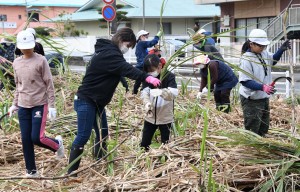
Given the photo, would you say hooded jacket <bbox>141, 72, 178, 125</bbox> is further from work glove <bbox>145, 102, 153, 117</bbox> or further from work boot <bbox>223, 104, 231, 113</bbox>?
work boot <bbox>223, 104, 231, 113</bbox>

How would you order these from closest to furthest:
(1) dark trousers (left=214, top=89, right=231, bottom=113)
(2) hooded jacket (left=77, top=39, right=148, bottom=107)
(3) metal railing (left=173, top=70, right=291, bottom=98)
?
(2) hooded jacket (left=77, top=39, right=148, bottom=107) → (1) dark trousers (left=214, top=89, right=231, bottom=113) → (3) metal railing (left=173, top=70, right=291, bottom=98)

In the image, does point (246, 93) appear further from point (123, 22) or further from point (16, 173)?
point (123, 22)

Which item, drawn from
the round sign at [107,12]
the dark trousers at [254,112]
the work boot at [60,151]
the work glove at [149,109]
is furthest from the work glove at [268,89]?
the round sign at [107,12]

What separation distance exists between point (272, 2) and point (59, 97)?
1685cm

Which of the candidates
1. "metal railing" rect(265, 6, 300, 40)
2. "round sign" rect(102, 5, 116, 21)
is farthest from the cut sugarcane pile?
"metal railing" rect(265, 6, 300, 40)

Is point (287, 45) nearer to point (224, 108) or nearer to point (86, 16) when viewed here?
point (224, 108)

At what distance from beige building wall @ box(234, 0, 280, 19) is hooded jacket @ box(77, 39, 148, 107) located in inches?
716

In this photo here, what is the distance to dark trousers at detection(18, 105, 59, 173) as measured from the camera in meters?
4.55

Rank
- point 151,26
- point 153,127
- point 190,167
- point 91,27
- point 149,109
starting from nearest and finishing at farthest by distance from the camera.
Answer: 1. point 190,167
2. point 149,109
3. point 153,127
4. point 151,26
5. point 91,27

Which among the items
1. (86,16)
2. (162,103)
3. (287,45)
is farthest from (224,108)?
(86,16)

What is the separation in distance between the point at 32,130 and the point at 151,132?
1115 millimetres

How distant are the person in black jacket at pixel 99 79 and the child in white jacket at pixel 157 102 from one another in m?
0.29

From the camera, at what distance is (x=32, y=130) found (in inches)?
180

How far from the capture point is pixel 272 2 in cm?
2253
